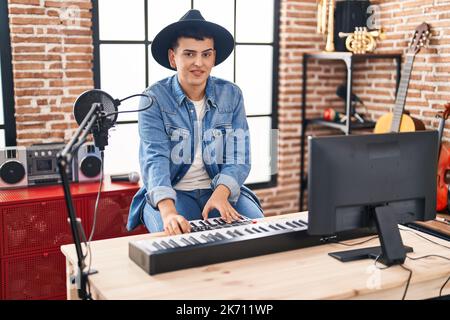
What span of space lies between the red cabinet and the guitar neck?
205 cm

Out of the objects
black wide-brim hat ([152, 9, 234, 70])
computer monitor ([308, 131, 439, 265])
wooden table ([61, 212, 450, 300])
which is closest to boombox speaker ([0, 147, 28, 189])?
black wide-brim hat ([152, 9, 234, 70])

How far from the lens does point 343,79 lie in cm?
482

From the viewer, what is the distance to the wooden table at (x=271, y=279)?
158 centimetres

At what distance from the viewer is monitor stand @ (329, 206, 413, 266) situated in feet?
5.98

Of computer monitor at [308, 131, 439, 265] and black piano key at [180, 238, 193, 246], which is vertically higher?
computer monitor at [308, 131, 439, 265]

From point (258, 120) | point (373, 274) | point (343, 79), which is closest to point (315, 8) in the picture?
point (343, 79)

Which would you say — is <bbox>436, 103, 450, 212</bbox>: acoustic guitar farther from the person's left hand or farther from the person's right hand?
the person's right hand

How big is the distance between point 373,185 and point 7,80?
8.70 feet

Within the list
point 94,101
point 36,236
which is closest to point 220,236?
point 94,101

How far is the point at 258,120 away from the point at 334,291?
10.2 feet

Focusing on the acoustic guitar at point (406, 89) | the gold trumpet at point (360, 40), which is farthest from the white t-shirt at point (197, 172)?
the gold trumpet at point (360, 40)

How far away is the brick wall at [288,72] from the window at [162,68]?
119mm
